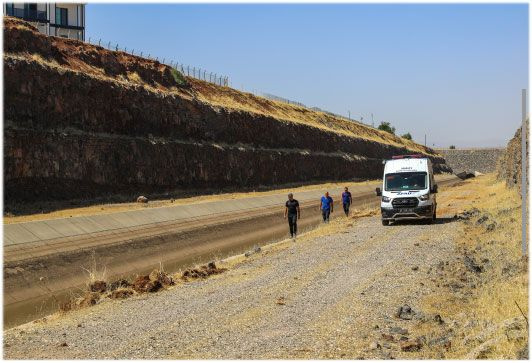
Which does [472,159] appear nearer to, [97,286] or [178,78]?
[178,78]

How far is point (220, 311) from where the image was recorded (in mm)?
12797

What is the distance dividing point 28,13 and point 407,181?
51328mm

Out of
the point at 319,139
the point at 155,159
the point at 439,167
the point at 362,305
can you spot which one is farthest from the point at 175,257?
the point at 439,167

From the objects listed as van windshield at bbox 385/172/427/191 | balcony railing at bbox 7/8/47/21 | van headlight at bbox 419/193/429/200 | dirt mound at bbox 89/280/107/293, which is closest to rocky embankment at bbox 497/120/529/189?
van windshield at bbox 385/172/427/191

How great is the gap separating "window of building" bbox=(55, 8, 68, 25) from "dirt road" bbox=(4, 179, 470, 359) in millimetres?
58459

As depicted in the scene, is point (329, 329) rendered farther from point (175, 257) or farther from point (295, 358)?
point (175, 257)

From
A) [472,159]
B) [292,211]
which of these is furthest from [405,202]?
[472,159]

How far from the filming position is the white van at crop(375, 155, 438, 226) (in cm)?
2811

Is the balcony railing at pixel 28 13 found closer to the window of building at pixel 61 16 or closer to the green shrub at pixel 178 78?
the window of building at pixel 61 16

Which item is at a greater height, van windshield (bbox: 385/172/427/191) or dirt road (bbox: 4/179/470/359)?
van windshield (bbox: 385/172/427/191)

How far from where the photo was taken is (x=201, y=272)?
18969 millimetres

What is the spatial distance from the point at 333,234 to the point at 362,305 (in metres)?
14.3

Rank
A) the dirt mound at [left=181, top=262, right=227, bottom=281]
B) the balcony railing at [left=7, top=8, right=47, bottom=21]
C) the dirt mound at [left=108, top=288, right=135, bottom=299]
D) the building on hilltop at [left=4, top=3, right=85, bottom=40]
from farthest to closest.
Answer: the building on hilltop at [left=4, top=3, right=85, bottom=40], the balcony railing at [left=7, top=8, right=47, bottom=21], the dirt mound at [left=181, top=262, right=227, bottom=281], the dirt mound at [left=108, top=288, right=135, bottom=299]

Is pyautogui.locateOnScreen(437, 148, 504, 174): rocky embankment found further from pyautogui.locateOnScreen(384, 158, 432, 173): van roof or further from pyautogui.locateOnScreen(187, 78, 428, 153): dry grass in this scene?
pyautogui.locateOnScreen(384, 158, 432, 173): van roof
